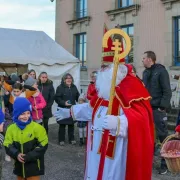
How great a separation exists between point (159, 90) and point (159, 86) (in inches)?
2.7

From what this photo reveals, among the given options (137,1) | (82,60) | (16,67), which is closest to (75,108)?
(16,67)

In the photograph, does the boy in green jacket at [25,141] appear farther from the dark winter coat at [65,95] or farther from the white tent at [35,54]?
the white tent at [35,54]

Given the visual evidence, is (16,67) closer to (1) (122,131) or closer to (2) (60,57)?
(2) (60,57)

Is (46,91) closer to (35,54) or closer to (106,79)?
(35,54)

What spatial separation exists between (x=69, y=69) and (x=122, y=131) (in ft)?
27.3

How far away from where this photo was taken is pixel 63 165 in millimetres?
6121

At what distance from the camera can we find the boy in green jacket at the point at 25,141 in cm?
387

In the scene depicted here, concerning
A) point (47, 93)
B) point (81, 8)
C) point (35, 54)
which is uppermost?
point (81, 8)

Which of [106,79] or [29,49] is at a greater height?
[29,49]

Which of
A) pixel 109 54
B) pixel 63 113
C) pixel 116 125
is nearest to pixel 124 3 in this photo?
pixel 63 113

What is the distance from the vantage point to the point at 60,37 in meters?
18.0

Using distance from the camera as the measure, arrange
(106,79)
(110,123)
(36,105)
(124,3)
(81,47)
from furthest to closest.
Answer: (81,47) < (124,3) < (36,105) < (106,79) < (110,123)

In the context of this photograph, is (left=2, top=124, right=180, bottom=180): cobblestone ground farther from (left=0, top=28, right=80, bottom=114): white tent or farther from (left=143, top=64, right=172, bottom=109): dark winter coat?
(left=0, top=28, right=80, bottom=114): white tent

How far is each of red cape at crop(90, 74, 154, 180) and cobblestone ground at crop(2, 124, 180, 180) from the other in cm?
199
